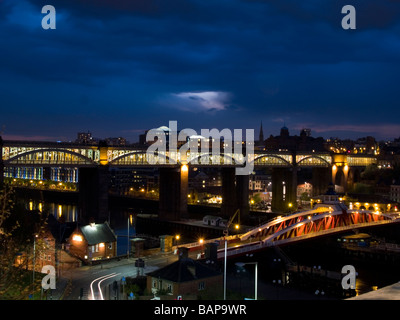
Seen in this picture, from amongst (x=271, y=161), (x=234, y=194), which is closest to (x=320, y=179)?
(x=271, y=161)

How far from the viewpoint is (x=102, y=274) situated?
25859 mm

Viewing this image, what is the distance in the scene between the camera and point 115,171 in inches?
4680

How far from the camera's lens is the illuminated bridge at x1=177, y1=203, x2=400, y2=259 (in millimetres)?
35594

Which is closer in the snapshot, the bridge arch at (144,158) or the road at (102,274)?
the road at (102,274)

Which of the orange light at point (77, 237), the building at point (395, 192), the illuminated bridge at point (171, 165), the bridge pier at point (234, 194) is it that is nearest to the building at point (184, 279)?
the orange light at point (77, 237)

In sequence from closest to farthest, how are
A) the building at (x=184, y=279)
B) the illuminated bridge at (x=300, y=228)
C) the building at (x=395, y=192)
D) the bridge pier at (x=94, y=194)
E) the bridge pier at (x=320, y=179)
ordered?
the building at (x=184, y=279), the illuminated bridge at (x=300, y=228), the bridge pier at (x=94, y=194), the building at (x=395, y=192), the bridge pier at (x=320, y=179)

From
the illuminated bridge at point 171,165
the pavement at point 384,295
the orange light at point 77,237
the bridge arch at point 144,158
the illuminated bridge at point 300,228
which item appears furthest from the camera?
the bridge arch at point 144,158

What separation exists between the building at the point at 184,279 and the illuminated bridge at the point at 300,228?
28.9 feet

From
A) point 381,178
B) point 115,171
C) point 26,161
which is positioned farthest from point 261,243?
point 115,171

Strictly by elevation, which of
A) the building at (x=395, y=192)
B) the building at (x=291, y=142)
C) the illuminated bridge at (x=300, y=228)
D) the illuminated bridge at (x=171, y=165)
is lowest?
the illuminated bridge at (x=300, y=228)

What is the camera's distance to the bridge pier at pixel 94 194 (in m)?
47.1

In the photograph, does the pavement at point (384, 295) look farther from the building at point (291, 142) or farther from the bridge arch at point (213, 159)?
the building at point (291, 142)
